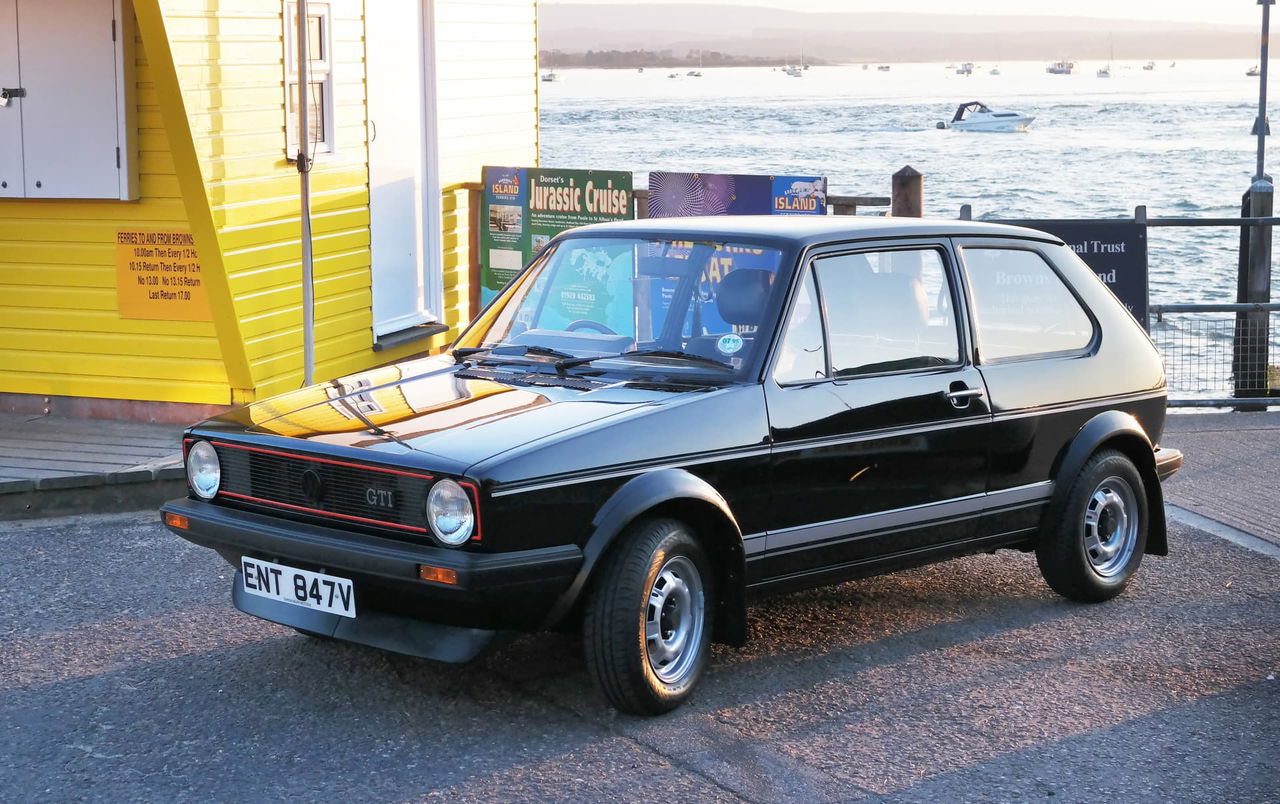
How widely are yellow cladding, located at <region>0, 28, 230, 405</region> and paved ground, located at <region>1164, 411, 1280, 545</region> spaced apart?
5.64 meters

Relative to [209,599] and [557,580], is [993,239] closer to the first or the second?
[557,580]

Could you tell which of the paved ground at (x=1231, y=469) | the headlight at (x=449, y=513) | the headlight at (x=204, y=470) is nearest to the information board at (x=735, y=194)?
the paved ground at (x=1231, y=469)

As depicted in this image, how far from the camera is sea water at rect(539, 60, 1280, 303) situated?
51.0 metres

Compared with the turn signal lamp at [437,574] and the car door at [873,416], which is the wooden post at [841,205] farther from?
the turn signal lamp at [437,574]

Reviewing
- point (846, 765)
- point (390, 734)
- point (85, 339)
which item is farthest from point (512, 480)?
point (85, 339)

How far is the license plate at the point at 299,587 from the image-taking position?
4.85m

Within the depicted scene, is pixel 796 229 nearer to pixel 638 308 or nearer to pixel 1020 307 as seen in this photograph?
pixel 638 308

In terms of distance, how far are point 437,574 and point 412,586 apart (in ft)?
0.38

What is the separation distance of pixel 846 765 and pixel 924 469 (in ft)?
4.82

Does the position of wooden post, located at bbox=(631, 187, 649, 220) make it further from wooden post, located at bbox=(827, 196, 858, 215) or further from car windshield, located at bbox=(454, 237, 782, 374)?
car windshield, located at bbox=(454, 237, 782, 374)

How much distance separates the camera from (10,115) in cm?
904

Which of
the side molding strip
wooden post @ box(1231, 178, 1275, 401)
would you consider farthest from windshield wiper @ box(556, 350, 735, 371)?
wooden post @ box(1231, 178, 1275, 401)

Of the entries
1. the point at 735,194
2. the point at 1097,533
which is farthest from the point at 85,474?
the point at 1097,533

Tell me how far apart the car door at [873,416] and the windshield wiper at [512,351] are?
0.87m
